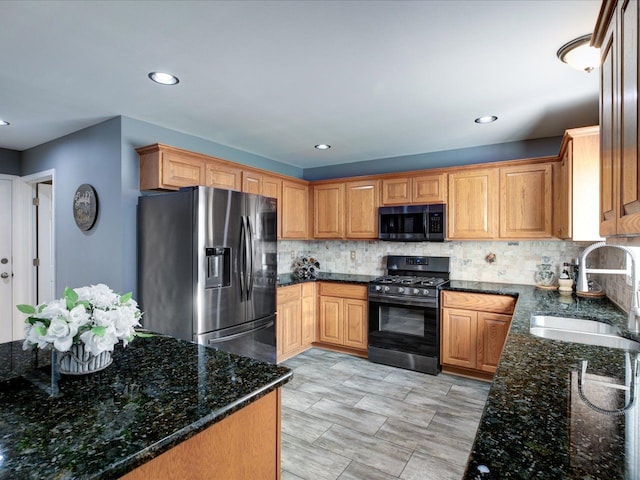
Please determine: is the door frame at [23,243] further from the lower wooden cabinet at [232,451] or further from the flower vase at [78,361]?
the lower wooden cabinet at [232,451]

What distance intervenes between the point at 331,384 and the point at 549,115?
9.95ft

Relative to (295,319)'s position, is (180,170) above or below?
above

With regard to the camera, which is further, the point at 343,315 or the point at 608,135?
the point at 343,315

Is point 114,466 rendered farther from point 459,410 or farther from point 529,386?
point 459,410

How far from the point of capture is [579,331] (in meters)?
2.18

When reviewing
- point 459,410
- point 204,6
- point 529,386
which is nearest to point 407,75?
point 204,6

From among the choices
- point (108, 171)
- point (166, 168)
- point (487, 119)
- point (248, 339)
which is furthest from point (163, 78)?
point (487, 119)

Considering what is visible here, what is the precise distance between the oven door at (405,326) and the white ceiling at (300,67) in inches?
70.1

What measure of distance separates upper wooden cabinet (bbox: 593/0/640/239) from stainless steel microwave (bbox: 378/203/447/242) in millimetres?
2576

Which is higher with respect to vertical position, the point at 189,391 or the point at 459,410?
the point at 189,391

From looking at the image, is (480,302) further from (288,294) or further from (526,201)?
(288,294)

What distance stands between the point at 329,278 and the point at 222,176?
180 centimetres

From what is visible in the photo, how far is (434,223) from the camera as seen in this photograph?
12.9ft

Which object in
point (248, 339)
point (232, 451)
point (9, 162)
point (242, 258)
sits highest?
point (9, 162)
